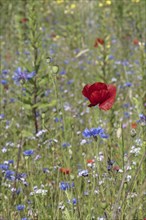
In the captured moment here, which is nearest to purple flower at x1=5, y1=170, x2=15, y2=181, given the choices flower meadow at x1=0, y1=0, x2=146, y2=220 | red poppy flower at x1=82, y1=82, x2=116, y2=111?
flower meadow at x1=0, y1=0, x2=146, y2=220

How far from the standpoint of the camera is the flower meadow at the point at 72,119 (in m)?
1.90

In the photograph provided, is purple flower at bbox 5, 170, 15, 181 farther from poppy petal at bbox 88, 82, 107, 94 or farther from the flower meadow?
poppy petal at bbox 88, 82, 107, 94

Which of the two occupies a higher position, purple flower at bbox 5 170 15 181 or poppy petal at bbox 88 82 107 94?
poppy petal at bbox 88 82 107 94

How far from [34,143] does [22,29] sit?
297 cm

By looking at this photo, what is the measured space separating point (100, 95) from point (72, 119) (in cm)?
143

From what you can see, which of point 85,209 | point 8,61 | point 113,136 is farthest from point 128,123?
point 8,61

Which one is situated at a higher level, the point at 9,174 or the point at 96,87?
the point at 96,87

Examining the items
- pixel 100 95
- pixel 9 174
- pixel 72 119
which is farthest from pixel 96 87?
pixel 72 119

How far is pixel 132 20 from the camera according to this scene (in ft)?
20.6

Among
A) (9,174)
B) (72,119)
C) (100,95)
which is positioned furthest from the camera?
(72,119)

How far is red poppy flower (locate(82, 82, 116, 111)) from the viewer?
1.67m

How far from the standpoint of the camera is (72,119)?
3109mm

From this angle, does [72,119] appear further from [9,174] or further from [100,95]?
[100,95]

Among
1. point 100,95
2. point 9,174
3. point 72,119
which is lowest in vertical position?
Result: point 9,174
